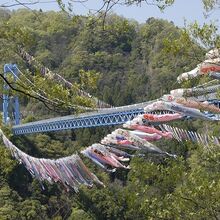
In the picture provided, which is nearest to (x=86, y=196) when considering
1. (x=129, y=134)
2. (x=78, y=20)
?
(x=129, y=134)

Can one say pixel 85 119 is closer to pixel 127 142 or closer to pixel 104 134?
pixel 104 134

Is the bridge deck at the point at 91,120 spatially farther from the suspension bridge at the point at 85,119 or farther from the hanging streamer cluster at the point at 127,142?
the hanging streamer cluster at the point at 127,142

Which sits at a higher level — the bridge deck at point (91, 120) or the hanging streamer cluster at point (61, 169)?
the bridge deck at point (91, 120)

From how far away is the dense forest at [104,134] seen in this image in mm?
8055

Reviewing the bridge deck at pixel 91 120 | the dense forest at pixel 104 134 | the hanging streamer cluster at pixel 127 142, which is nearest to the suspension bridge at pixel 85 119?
the bridge deck at pixel 91 120

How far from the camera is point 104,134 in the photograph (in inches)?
1735

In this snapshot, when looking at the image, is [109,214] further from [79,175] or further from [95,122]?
[95,122]

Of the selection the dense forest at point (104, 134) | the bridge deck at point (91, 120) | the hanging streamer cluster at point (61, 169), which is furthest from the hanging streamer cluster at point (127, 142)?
the bridge deck at point (91, 120)

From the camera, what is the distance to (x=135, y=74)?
61781 millimetres

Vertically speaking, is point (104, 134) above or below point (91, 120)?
below

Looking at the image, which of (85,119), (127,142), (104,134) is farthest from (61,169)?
(104,134)

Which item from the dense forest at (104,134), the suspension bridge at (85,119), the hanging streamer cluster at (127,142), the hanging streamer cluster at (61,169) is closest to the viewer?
the dense forest at (104,134)

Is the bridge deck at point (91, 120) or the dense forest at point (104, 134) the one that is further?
the bridge deck at point (91, 120)

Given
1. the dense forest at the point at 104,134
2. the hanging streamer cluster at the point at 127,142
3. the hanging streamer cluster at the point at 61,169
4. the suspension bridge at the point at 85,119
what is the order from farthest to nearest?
the suspension bridge at the point at 85,119
the hanging streamer cluster at the point at 61,169
the hanging streamer cluster at the point at 127,142
the dense forest at the point at 104,134
